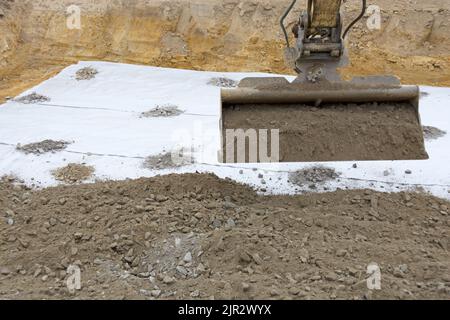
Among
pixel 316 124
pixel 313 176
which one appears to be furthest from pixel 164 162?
pixel 316 124

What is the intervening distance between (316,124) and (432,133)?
2.53 m

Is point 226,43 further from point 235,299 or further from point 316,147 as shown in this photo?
point 235,299

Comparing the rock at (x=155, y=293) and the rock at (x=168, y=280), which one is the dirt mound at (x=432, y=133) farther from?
the rock at (x=155, y=293)

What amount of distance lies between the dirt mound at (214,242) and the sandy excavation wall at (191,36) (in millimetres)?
4741

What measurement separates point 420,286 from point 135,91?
522cm

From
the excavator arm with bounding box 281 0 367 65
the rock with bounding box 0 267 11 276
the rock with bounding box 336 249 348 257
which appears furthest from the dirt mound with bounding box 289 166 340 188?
the rock with bounding box 0 267 11 276

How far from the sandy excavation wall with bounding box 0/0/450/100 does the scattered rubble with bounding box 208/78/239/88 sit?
50.3 inches

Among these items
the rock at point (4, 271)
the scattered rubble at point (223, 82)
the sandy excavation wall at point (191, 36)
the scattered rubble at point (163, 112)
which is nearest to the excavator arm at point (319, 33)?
the rock at point (4, 271)

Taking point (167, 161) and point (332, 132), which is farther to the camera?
point (167, 161)

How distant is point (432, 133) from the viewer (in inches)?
240

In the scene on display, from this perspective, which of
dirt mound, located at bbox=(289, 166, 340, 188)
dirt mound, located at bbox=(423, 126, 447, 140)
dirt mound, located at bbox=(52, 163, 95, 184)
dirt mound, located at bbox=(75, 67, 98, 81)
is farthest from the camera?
dirt mound, located at bbox=(75, 67, 98, 81)

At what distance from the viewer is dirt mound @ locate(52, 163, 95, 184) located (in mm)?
5332

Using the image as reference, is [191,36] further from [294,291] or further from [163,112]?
[294,291]

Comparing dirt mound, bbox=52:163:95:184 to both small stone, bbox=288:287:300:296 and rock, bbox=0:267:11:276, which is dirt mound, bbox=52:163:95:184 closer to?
rock, bbox=0:267:11:276
